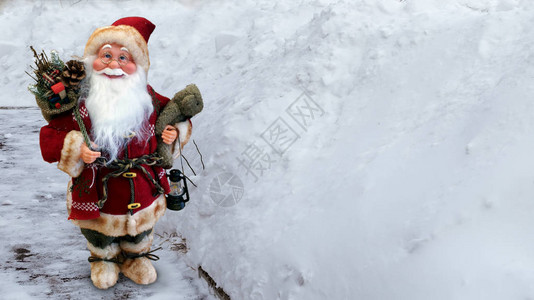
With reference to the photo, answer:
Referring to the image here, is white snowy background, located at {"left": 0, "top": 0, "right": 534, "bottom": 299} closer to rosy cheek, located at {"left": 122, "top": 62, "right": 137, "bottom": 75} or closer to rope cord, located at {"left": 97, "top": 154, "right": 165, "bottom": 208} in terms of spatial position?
rope cord, located at {"left": 97, "top": 154, "right": 165, "bottom": 208}

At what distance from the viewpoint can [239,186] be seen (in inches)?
133

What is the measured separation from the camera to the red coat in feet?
8.38

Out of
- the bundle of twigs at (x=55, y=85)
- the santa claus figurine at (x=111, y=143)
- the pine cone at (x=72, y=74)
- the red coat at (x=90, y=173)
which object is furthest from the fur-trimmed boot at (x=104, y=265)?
the pine cone at (x=72, y=74)

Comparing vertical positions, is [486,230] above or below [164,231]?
above

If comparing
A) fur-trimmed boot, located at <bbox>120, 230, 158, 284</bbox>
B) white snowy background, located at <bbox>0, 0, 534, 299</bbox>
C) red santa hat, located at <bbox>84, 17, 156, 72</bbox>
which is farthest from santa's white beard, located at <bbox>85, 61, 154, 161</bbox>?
white snowy background, located at <bbox>0, 0, 534, 299</bbox>

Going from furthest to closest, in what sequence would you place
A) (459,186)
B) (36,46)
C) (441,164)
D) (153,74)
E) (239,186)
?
(36,46) → (153,74) → (239,186) → (441,164) → (459,186)

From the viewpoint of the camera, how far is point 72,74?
8.51 ft

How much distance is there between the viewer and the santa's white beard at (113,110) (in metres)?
2.63

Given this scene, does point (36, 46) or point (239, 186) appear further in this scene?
point (36, 46)

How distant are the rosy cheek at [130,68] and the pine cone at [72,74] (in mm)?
252

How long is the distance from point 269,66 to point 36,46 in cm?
792

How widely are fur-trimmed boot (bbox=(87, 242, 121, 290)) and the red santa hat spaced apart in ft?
4.06

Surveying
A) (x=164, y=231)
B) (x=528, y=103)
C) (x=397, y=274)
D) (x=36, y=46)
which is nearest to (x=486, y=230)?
(x=397, y=274)

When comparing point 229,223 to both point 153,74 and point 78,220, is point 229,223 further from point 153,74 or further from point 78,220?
point 153,74
